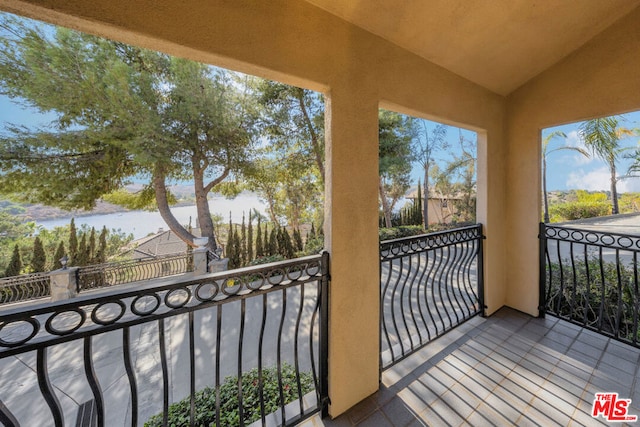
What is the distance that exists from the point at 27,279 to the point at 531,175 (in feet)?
31.5

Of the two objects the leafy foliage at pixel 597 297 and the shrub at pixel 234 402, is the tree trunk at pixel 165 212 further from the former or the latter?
the leafy foliage at pixel 597 297

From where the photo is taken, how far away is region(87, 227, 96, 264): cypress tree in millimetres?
6539

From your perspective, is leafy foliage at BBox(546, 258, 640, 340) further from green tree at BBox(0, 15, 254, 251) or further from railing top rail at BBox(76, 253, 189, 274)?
railing top rail at BBox(76, 253, 189, 274)

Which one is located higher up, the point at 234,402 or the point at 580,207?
the point at 580,207

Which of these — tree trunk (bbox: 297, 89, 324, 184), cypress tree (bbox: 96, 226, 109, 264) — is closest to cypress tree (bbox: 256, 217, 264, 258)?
tree trunk (bbox: 297, 89, 324, 184)

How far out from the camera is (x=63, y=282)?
522 centimetres

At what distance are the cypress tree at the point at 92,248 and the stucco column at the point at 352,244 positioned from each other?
8.24 m

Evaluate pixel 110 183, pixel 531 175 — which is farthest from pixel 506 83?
pixel 110 183

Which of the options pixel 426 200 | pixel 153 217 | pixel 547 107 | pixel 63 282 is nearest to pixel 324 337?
pixel 547 107

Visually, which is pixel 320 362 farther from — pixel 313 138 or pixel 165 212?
pixel 165 212

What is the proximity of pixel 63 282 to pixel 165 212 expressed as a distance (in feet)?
8.90

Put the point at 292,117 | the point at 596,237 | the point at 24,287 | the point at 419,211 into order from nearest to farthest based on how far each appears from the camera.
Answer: the point at 596,237 < the point at 24,287 < the point at 292,117 < the point at 419,211

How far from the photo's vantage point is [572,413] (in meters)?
1.53

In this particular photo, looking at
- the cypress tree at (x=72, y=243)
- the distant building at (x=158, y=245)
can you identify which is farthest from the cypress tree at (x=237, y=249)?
the cypress tree at (x=72, y=243)
